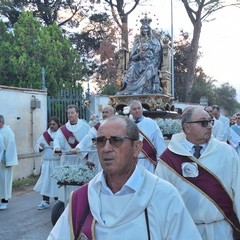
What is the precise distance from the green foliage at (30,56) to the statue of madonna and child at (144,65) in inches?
336

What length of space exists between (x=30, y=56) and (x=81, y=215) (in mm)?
21741

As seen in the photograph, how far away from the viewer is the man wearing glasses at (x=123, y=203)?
2.48 m

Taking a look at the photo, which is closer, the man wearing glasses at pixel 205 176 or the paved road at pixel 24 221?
the man wearing glasses at pixel 205 176

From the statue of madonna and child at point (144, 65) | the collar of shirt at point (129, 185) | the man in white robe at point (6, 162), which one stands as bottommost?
the man in white robe at point (6, 162)

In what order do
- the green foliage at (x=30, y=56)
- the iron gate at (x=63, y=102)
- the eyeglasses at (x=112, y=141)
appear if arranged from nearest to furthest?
the eyeglasses at (x=112, y=141) < the iron gate at (x=63, y=102) < the green foliage at (x=30, y=56)

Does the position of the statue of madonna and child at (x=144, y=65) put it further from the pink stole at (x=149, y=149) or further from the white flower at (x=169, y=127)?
the pink stole at (x=149, y=149)

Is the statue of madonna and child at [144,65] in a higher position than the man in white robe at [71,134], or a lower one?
higher

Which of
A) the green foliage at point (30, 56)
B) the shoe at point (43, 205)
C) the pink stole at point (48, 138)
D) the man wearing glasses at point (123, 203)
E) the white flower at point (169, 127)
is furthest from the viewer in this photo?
the green foliage at point (30, 56)

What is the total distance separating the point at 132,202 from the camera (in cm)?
248

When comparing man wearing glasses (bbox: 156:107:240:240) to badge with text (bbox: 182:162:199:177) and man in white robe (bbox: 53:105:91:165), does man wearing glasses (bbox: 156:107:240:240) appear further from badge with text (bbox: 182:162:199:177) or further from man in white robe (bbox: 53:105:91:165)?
man in white robe (bbox: 53:105:91:165)

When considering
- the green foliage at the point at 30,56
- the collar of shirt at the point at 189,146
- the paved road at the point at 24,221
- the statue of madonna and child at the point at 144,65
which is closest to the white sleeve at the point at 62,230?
the collar of shirt at the point at 189,146

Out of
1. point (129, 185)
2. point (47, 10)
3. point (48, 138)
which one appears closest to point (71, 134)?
point (48, 138)

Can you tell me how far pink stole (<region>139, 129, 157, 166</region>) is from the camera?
803cm

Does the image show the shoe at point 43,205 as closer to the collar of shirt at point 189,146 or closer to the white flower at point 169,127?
the white flower at point 169,127
